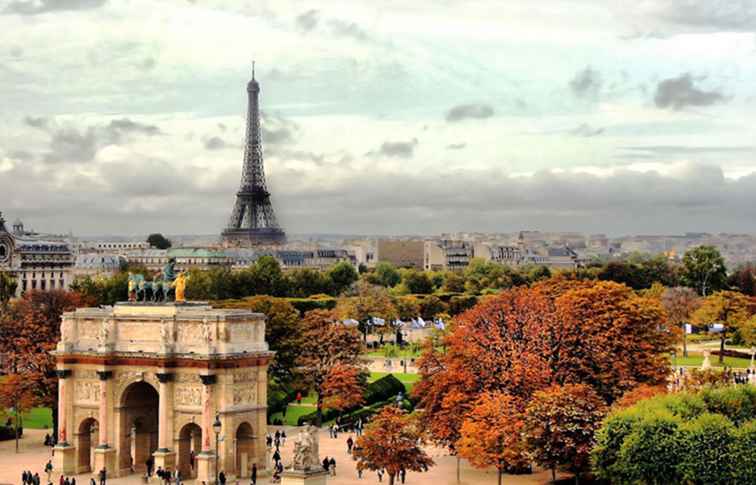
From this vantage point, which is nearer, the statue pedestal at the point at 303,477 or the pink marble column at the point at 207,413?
the statue pedestal at the point at 303,477

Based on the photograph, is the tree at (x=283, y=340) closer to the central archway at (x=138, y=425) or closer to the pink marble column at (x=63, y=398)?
the central archway at (x=138, y=425)

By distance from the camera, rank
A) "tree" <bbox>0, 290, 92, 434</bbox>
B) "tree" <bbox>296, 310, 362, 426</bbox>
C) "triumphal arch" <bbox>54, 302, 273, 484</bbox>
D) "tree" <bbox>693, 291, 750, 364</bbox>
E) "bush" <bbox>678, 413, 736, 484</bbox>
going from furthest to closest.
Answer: "tree" <bbox>693, 291, 750, 364</bbox> < "tree" <bbox>296, 310, 362, 426</bbox> < "tree" <bbox>0, 290, 92, 434</bbox> < "triumphal arch" <bbox>54, 302, 273, 484</bbox> < "bush" <bbox>678, 413, 736, 484</bbox>

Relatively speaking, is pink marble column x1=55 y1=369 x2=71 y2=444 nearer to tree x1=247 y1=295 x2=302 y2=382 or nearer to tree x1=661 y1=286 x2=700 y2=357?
tree x1=247 y1=295 x2=302 y2=382

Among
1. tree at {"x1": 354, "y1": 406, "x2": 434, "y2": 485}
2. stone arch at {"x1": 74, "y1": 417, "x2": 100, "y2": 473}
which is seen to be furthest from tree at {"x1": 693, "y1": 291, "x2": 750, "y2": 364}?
stone arch at {"x1": 74, "y1": 417, "x2": 100, "y2": 473}

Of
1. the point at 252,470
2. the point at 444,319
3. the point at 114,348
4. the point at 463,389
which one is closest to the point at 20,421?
the point at 114,348

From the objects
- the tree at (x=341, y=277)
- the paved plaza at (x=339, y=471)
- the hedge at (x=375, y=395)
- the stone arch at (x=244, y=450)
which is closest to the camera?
the paved plaza at (x=339, y=471)

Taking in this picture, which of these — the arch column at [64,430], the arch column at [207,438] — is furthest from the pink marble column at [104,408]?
the arch column at [207,438]

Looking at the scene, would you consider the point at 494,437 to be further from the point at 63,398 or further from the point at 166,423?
the point at 63,398

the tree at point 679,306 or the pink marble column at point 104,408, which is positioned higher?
the tree at point 679,306
